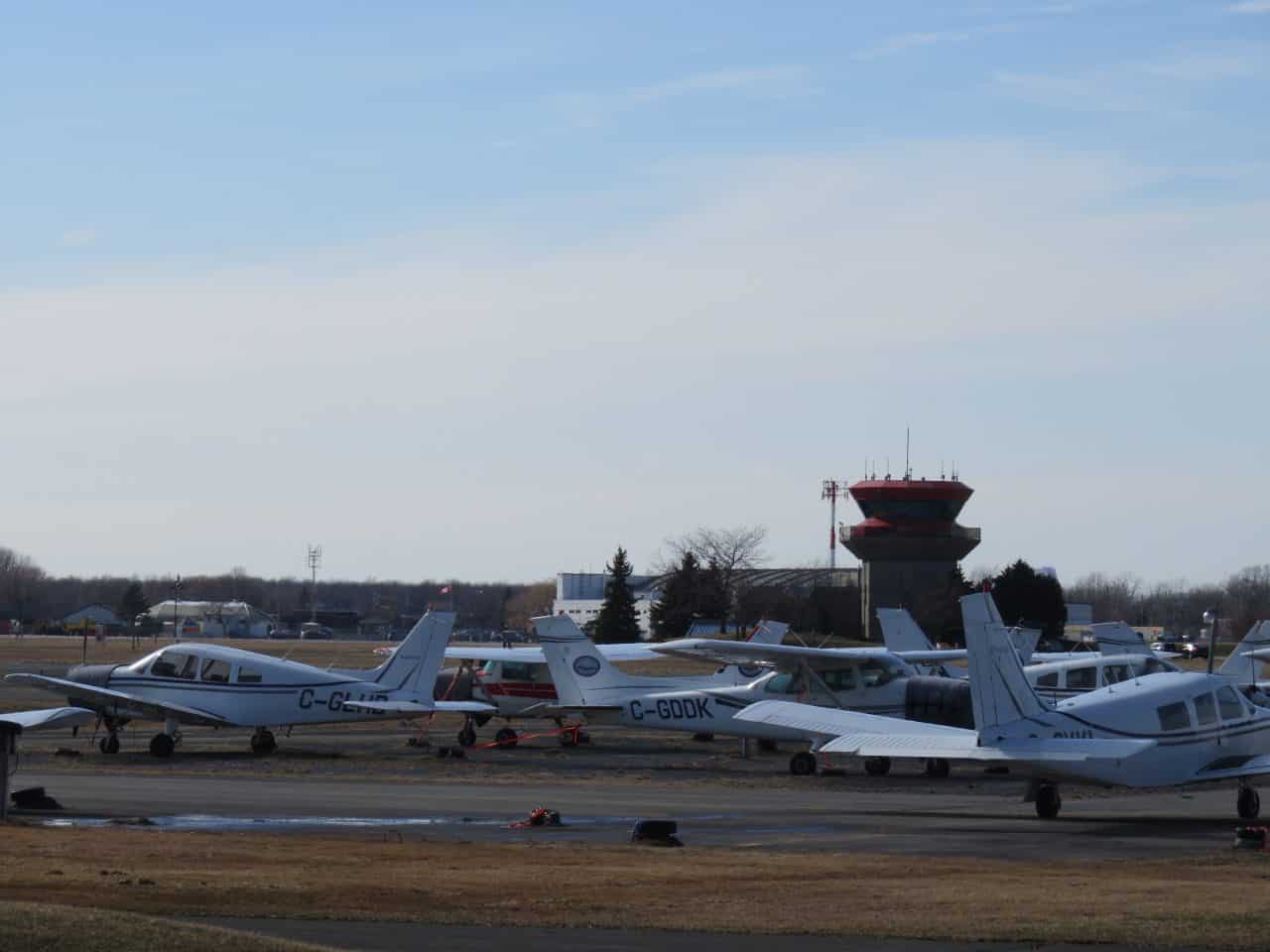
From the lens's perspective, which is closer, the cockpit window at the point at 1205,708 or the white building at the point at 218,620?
the cockpit window at the point at 1205,708

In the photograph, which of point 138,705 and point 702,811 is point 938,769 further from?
point 138,705

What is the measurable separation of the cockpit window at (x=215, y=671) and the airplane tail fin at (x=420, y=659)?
2875 mm

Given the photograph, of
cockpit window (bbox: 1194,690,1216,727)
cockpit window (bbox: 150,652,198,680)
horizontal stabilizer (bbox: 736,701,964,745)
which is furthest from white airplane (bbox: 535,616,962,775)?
cockpit window (bbox: 1194,690,1216,727)

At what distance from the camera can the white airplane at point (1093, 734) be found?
21.3 metres

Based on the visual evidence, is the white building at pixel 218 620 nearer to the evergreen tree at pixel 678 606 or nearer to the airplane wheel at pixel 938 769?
the evergreen tree at pixel 678 606

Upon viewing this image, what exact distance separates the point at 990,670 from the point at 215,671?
16953mm

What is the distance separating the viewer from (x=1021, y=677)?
72.3 ft

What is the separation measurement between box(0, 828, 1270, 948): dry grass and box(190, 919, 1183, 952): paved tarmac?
11.3 inches

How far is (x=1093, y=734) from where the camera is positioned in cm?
2205

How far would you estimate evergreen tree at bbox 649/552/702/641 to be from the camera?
111438 millimetres

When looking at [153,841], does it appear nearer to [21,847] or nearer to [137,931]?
[21,847]

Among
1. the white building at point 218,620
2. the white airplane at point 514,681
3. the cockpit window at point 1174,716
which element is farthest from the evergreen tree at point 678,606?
the cockpit window at point 1174,716

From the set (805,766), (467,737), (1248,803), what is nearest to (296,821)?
(805,766)

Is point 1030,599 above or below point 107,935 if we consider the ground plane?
above
